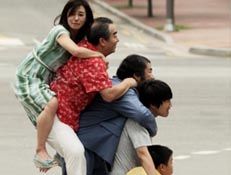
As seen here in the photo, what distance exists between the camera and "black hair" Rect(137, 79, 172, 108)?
4656mm

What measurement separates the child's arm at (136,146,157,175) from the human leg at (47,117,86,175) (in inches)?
15.0

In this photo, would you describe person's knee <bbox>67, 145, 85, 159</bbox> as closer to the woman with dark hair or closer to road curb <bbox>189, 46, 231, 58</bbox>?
the woman with dark hair

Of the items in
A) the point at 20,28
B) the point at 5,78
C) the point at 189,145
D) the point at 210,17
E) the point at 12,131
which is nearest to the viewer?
the point at 189,145

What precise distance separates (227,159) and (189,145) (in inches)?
32.9

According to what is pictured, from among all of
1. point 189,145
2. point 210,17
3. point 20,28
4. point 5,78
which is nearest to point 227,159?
point 189,145

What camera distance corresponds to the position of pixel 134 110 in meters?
4.54

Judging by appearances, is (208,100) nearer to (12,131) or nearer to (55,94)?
(12,131)

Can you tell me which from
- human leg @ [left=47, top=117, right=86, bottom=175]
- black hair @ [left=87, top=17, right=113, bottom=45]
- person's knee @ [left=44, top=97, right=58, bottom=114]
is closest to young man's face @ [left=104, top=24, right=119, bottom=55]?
black hair @ [left=87, top=17, right=113, bottom=45]

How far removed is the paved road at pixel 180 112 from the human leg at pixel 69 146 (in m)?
3.73

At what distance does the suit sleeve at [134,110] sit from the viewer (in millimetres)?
4531

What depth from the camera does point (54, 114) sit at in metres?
4.82

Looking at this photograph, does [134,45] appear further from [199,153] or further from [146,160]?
[146,160]

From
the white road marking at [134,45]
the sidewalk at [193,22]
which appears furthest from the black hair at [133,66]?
the white road marking at [134,45]

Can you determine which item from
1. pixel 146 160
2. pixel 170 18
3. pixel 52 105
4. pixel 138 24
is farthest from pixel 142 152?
pixel 138 24
